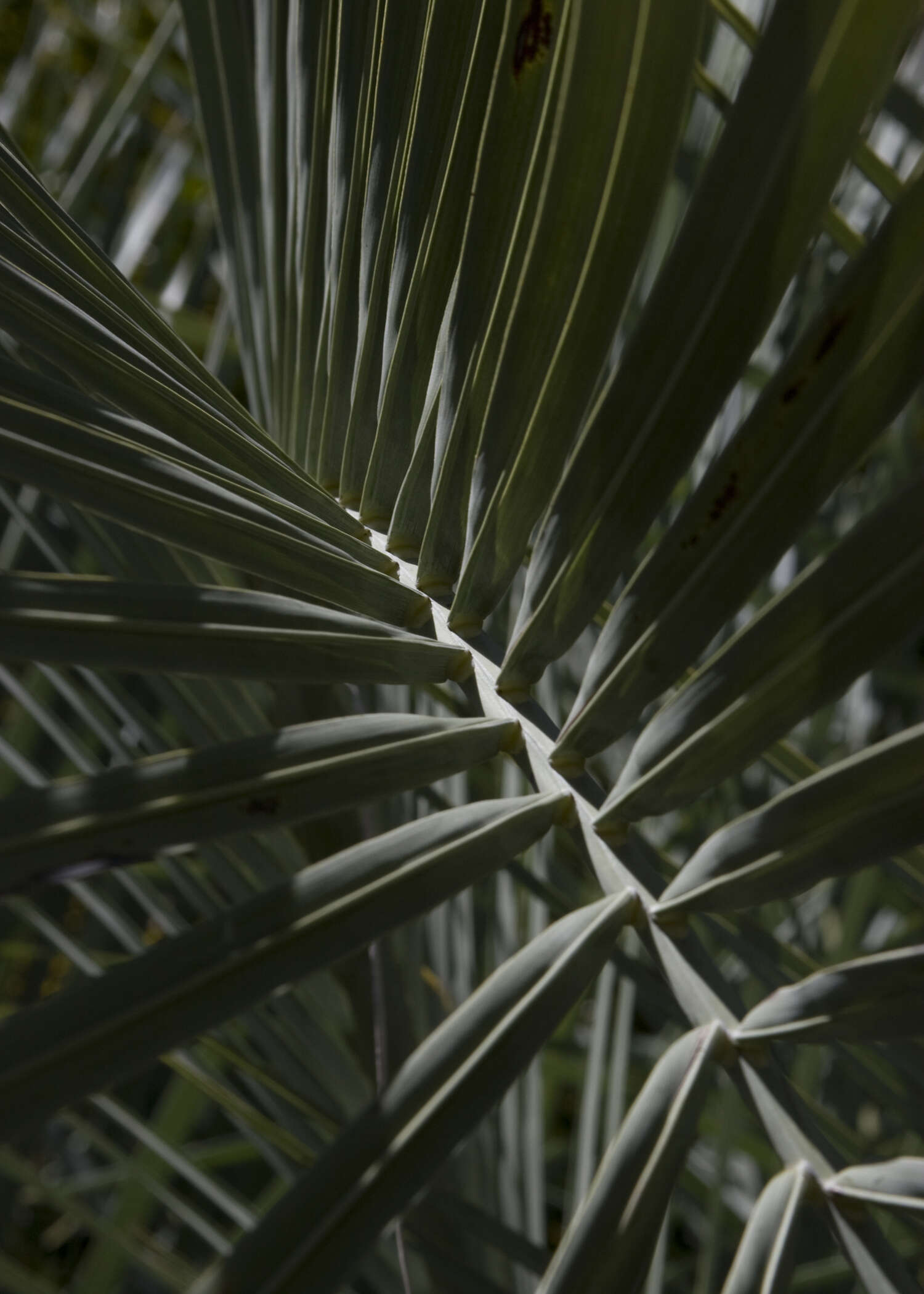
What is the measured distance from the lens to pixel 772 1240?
0.23m

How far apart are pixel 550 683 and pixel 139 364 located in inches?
14.5

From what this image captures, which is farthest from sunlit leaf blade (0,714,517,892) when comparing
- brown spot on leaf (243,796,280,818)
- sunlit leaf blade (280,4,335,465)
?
sunlit leaf blade (280,4,335,465)

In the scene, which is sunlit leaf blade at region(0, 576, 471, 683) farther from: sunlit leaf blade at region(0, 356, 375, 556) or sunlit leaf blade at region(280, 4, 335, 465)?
sunlit leaf blade at region(280, 4, 335, 465)

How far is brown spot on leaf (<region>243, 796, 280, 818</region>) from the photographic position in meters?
0.22

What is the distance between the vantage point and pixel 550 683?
63 cm

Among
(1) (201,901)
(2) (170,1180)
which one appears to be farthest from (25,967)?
(1) (201,901)

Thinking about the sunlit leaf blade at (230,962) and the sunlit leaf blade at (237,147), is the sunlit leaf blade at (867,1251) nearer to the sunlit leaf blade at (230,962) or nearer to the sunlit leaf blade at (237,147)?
the sunlit leaf blade at (230,962)

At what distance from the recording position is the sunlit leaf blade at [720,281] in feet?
0.66

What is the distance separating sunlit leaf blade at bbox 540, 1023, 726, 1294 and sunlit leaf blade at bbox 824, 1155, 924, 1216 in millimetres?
39

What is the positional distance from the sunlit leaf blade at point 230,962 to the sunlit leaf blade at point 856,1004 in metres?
0.08

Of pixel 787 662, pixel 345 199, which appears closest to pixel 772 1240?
pixel 787 662

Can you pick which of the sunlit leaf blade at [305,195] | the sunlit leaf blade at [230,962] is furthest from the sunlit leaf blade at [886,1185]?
the sunlit leaf blade at [305,195]

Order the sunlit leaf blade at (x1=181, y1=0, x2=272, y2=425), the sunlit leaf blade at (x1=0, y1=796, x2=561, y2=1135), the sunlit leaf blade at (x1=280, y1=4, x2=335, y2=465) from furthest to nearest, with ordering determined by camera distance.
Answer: the sunlit leaf blade at (x1=181, y1=0, x2=272, y2=425) → the sunlit leaf blade at (x1=280, y1=4, x2=335, y2=465) → the sunlit leaf blade at (x1=0, y1=796, x2=561, y2=1135)

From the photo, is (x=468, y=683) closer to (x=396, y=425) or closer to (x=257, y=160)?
(x=396, y=425)
